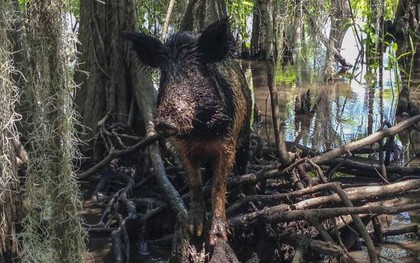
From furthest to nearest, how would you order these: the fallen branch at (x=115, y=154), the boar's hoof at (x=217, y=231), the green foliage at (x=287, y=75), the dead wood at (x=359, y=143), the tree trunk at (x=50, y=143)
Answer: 1. the green foliage at (x=287, y=75)
2. the fallen branch at (x=115, y=154)
3. the dead wood at (x=359, y=143)
4. the boar's hoof at (x=217, y=231)
5. the tree trunk at (x=50, y=143)

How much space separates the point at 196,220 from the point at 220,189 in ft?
1.06

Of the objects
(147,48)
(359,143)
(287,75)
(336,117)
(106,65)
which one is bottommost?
(336,117)

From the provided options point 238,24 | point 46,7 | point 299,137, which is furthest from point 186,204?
point 238,24

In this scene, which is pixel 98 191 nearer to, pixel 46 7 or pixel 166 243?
pixel 166 243

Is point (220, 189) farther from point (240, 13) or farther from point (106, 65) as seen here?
point (240, 13)

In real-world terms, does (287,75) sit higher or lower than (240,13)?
lower

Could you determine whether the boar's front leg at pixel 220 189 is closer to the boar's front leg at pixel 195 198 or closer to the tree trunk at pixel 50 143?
the boar's front leg at pixel 195 198

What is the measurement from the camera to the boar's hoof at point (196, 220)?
5387 millimetres

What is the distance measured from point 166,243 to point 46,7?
2728 millimetres

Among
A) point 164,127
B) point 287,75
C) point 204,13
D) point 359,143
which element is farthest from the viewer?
point 287,75

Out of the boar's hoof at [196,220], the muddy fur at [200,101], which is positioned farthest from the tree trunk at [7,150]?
the boar's hoof at [196,220]

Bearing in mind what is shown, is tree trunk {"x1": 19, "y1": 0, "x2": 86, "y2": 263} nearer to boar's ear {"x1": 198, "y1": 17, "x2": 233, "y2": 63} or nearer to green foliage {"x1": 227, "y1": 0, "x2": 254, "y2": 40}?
boar's ear {"x1": 198, "y1": 17, "x2": 233, "y2": 63}

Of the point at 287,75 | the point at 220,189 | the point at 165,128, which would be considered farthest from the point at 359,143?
the point at 287,75

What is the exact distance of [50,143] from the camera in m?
4.44
